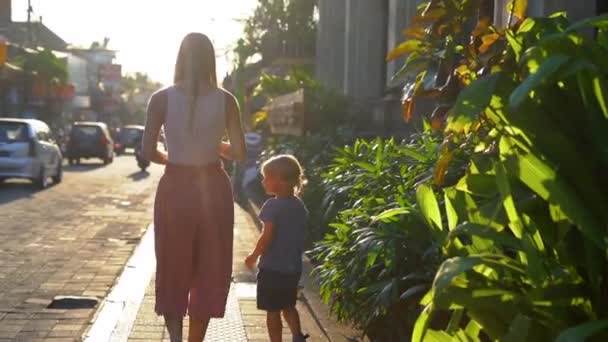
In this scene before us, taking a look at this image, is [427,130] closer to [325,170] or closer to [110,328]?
[110,328]

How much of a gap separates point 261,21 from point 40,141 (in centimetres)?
2518

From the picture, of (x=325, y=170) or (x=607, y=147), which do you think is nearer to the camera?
(x=607, y=147)

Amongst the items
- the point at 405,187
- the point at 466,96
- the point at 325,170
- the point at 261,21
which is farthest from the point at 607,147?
the point at 261,21

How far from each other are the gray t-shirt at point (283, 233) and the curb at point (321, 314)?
2.57 ft

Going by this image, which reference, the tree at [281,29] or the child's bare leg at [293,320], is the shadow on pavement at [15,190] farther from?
the tree at [281,29]

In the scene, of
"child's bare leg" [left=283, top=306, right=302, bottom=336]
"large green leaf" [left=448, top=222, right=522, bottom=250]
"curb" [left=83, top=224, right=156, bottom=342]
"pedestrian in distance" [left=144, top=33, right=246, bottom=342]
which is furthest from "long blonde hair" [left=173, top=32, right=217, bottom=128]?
"large green leaf" [left=448, top=222, right=522, bottom=250]

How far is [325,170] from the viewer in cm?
1270

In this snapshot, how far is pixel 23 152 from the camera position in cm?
2319

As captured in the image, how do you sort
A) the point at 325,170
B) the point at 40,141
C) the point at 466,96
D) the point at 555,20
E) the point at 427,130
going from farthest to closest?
the point at 40,141 → the point at 325,170 → the point at 427,130 → the point at 555,20 → the point at 466,96

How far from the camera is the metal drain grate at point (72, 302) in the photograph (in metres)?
8.27

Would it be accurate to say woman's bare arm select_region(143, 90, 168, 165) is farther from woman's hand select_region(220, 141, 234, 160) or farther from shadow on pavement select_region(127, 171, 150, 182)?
shadow on pavement select_region(127, 171, 150, 182)

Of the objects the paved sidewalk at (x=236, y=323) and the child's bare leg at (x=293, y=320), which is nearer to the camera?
the child's bare leg at (x=293, y=320)

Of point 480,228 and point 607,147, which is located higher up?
point 607,147

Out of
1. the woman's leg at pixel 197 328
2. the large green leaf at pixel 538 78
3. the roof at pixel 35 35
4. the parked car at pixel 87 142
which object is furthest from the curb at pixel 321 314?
the roof at pixel 35 35
